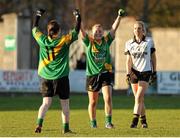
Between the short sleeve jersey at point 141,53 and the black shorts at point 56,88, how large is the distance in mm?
1987

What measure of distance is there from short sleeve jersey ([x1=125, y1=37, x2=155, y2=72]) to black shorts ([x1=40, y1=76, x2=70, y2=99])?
1.99 metres

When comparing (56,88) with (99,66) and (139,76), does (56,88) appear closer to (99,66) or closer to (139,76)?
(99,66)

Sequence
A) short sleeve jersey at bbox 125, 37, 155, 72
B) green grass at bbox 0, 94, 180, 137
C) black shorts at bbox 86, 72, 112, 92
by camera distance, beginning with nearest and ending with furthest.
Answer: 1. green grass at bbox 0, 94, 180, 137
2. short sleeve jersey at bbox 125, 37, 155, 72
3. black shorts at bbox 86, 72, 112, 92

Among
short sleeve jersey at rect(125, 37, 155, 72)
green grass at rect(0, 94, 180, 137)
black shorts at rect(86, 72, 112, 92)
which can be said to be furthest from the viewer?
black shorts at rect(86, 72, 112, 92)

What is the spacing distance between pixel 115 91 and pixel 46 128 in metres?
19.1

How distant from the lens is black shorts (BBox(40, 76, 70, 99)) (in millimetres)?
16969

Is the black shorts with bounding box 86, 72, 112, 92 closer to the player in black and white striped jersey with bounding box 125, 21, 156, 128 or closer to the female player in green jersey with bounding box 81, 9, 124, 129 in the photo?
the female player in green jersey with bounding box 81, 9, 124, 129

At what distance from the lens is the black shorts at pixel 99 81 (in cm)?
1855

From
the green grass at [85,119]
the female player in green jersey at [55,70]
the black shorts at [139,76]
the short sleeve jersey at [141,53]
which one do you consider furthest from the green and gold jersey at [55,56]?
the black shorts at [139,76]

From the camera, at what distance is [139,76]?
18469mm

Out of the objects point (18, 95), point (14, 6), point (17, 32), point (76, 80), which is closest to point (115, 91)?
point (76, 80)

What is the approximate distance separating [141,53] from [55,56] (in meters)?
2.16

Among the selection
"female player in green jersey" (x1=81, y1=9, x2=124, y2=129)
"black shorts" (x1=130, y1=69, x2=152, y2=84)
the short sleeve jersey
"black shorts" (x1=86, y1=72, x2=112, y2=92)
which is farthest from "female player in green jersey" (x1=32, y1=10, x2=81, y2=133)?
"black shorts" (x1=130, y1=69, x2=152, y2=84)

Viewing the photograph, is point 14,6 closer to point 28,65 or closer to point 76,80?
point 28,65
